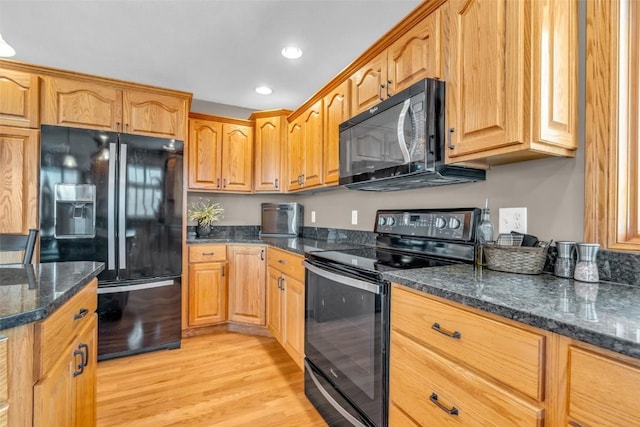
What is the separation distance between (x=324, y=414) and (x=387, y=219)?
1.21 m

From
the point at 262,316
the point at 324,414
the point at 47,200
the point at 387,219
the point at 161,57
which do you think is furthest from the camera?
the point at 262,316

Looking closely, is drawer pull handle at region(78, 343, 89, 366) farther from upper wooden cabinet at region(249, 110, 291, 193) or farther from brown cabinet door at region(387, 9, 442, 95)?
upper wooden cabinet at region(249, 110, 291, 193)

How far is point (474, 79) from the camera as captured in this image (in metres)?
1.28

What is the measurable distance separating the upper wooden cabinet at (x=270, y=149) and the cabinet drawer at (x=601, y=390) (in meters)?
2.88

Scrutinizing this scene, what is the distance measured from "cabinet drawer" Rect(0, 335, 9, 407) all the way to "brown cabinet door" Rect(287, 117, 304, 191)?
2.35m

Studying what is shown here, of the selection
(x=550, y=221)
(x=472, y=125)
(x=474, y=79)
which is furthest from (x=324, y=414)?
(x=474, y=79)

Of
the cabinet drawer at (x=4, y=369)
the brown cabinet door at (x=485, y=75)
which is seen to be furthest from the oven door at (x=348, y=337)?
the cabinet drawer at (x=4, y=369)

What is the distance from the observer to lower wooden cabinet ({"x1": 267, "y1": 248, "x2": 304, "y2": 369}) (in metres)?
2.16

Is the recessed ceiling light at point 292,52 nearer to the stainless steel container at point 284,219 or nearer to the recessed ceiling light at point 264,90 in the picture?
the recessed ceiling light at point 264,90

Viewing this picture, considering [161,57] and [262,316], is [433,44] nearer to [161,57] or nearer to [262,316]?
[161,57]

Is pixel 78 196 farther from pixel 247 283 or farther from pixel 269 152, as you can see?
pixel 269 152

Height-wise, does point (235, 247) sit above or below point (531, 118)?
below

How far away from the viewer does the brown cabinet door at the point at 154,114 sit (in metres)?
2.60

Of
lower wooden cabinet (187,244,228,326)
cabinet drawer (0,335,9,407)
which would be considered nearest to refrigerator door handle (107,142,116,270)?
lower wooden cabinet (187,244,228,326)
